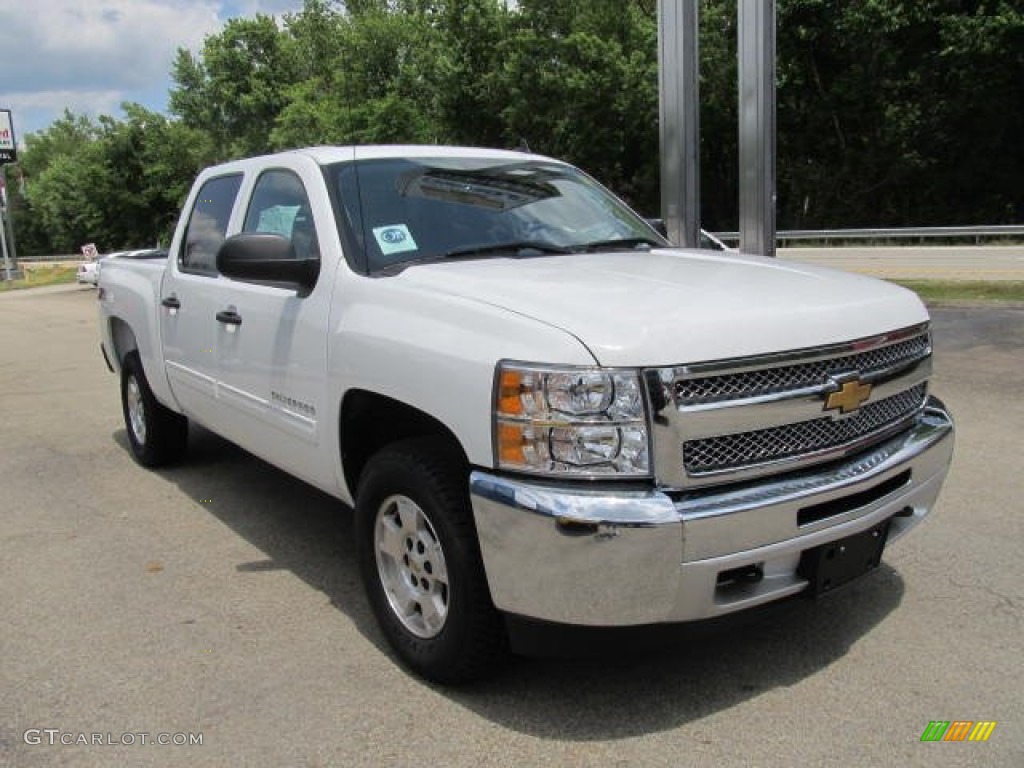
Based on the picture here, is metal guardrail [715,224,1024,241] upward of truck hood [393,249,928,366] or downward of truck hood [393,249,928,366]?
downward

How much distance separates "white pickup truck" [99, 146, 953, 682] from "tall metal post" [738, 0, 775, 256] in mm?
9090

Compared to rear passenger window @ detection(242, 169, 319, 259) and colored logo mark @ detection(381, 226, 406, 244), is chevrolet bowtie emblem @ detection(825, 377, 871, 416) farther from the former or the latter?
rear passenger window @ detection(242, 169, 319, 259)

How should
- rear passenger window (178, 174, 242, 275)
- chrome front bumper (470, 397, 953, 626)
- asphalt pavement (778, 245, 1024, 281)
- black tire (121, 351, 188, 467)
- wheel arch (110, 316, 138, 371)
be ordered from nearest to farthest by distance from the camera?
chrome front bumper (470, 397, 953, 626) < rear passenger window (178, 174, 242, 275) < black tire (121, 351, 188, 467) < wheel arch (110, 316, 138, 371) < asphalt pavement (778, 245, 1024, 281)

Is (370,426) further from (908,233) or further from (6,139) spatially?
(6,139)

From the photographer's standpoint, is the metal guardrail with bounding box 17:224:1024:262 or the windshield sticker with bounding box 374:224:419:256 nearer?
the windshield sticker with bounding box 374:224:419:256

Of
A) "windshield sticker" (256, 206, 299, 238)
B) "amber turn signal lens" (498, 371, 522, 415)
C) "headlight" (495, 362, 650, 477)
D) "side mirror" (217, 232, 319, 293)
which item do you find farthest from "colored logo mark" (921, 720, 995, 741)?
"windshield sticker" (256, 206, 299, 238)

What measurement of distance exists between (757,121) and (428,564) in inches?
425


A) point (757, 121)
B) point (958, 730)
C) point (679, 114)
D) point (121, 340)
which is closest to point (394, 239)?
point (958, 730)

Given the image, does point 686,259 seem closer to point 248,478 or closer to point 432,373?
point 432,373

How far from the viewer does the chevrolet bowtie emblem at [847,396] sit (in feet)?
9.61

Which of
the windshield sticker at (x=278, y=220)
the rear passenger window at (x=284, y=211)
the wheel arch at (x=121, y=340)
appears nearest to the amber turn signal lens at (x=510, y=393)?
the rear passenger window at (x=284, y=211)

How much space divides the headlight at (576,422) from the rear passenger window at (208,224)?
104 inches

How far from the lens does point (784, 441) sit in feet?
9.37

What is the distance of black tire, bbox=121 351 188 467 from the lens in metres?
6.02
